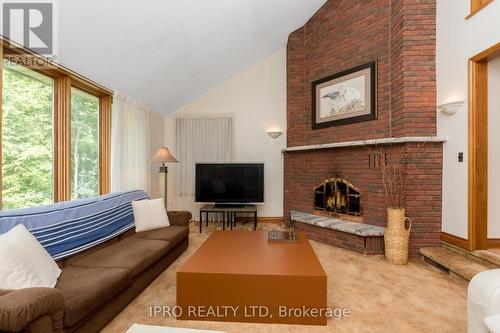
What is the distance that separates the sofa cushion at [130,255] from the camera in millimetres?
2057

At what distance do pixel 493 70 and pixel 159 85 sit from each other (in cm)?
434

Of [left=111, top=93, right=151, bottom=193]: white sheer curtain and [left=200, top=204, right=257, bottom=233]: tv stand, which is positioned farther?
[left=200, top=204, right=257, bottom=233]: tv stand

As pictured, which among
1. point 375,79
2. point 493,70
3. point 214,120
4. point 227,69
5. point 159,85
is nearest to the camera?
point 493,70

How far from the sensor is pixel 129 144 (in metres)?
3.84

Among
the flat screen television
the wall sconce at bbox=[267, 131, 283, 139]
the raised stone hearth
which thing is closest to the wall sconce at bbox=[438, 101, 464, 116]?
the raised stone hearth

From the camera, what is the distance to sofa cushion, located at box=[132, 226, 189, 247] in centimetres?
283

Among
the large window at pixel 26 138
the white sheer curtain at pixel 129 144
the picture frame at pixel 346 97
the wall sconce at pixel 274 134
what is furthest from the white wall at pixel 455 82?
the large window at pixel 26 138

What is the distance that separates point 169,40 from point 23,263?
2.76m

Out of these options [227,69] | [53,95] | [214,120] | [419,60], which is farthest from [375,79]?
[53,95]

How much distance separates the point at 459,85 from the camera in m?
2.89

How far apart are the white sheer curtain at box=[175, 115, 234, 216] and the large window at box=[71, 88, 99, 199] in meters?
1.81

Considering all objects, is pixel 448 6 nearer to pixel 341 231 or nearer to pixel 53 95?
pixel 341 231

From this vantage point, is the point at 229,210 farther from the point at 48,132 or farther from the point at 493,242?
the point at 493,242

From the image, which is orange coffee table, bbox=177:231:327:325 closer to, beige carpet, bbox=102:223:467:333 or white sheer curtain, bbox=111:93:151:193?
beige carpet, bbox=102:223:467:333
